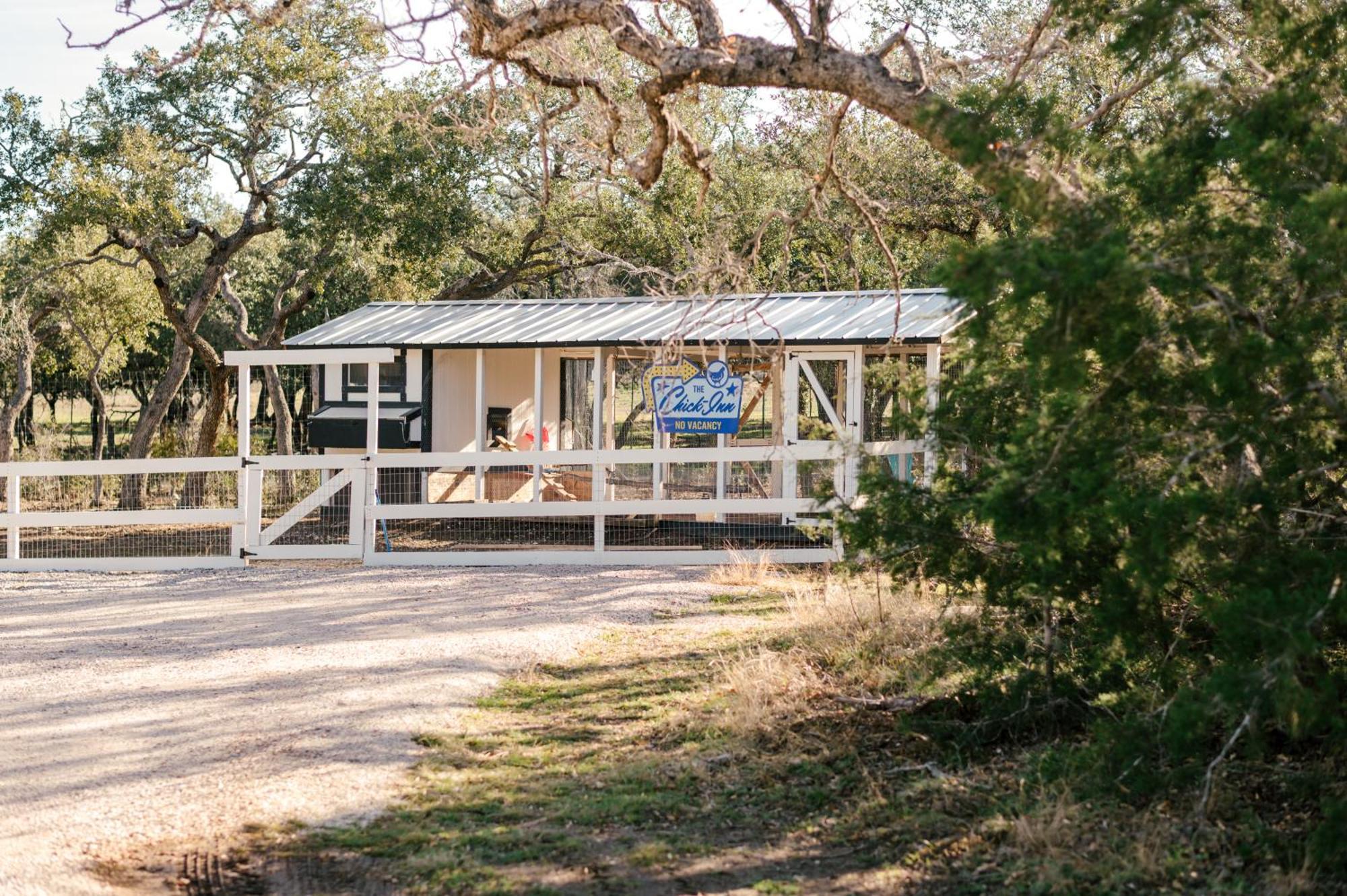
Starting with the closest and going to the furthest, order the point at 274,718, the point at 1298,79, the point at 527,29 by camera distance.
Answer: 1. the point at 1298,79
2. the point at 274,718
3. the point at 527,29

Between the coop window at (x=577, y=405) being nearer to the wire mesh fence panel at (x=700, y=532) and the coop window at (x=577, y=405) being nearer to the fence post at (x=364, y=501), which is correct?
the wire mesh fence panel at (x=700, y=532)

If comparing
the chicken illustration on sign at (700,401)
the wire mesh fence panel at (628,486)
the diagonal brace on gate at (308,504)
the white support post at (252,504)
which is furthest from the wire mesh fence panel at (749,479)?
the white support post at (252,504)

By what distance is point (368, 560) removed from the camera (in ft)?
43.7

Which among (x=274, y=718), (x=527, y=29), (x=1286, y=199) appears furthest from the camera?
(x=527, y=29)

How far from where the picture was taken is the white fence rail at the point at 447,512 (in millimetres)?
13047

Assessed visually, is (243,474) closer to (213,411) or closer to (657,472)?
(657,472)

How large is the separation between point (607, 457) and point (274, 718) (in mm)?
6697

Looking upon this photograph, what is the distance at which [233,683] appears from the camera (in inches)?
303

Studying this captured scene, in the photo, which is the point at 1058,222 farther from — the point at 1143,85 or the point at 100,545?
the point at 100,545

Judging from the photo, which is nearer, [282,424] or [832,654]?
[832,654]

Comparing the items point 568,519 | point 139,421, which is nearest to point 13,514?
point 568,519

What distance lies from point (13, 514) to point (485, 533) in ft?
17.9

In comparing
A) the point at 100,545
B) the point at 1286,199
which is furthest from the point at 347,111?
the point at 1286,199

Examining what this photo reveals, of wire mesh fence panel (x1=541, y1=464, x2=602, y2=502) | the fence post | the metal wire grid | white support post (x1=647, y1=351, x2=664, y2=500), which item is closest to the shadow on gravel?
the fence post
